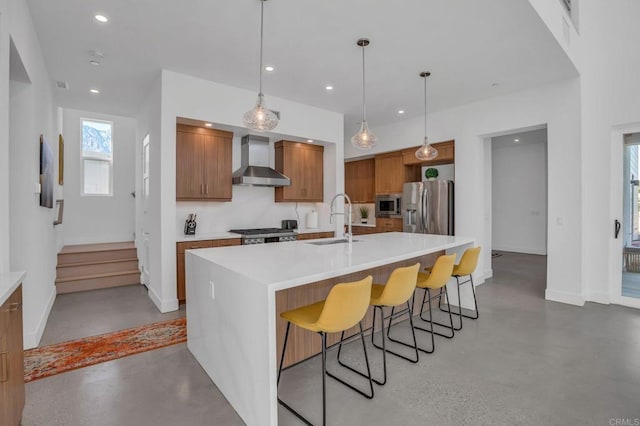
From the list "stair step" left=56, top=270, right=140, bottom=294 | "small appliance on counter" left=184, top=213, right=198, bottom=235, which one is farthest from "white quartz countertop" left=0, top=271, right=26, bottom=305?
"stair step" left=56, top=270, right=140, bottom=294

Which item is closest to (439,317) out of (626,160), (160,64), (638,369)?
(638,369)

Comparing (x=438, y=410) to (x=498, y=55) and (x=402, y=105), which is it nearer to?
(x=498, y=55)

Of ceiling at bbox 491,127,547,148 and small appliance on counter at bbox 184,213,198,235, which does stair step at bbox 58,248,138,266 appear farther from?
ceiling at bbox 491,127,547,148

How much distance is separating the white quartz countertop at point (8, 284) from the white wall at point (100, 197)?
17.8 ft

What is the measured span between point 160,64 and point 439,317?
4.47 m

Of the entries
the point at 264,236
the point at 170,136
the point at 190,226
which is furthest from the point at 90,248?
the point at 264,236

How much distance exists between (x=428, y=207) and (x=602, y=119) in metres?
2.63

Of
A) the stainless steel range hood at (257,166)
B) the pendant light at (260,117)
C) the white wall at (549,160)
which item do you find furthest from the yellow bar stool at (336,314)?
the white wall at (549,160)

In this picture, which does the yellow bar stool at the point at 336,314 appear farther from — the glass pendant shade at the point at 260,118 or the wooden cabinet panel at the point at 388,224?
the wooden cabinet panel at the point at 388,224

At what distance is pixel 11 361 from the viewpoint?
1544 mm

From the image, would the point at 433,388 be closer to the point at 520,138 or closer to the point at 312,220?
the point at 312,220

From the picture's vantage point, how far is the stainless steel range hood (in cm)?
486

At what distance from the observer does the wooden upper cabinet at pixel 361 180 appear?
7445mm

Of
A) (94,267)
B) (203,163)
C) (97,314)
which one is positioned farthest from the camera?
(94,267)
